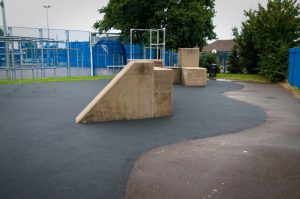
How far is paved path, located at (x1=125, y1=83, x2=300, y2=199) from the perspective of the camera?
3.80m

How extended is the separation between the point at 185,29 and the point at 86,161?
20.4m

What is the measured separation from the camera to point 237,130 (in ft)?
23.3

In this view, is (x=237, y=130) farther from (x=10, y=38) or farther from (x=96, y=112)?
(x=10, y=38)

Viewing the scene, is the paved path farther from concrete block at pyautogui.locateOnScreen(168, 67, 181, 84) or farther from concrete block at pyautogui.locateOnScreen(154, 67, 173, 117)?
concrete block at pyautogui.locateOnScreen(168, 67, 181, 84)

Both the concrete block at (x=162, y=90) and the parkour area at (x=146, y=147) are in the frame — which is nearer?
the parkour area at (x=146, y=147)

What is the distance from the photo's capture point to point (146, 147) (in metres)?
5.68

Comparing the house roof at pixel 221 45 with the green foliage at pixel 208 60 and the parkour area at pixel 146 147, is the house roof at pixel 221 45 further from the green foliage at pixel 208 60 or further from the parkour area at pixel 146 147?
the parkour area at pixel 146 147

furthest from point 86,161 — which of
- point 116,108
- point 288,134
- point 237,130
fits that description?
point 288,134

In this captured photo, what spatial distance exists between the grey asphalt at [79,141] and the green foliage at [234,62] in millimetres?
20078

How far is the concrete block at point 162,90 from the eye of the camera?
8312mm

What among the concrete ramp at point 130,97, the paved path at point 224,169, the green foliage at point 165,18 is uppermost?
the green foliage at point 165,18

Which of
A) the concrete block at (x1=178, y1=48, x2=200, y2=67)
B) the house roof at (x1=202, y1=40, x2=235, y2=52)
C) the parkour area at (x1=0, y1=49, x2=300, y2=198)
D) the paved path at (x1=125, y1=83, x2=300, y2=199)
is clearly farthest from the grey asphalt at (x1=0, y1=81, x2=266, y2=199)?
the house roof at (x1=202, y1=40, x2=235, y2=52)

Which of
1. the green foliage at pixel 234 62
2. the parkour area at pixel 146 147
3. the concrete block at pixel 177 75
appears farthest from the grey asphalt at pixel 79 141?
the green foliage at pixel 234 62

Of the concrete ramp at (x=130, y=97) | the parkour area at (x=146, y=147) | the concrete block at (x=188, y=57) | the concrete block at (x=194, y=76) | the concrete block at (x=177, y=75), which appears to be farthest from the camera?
the concrete block at (x=188, y=57)
